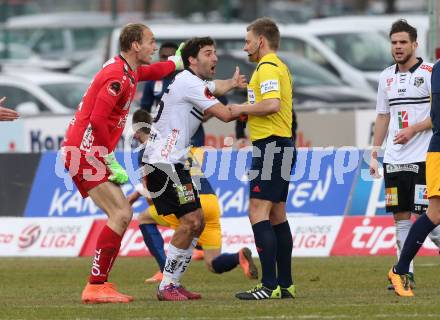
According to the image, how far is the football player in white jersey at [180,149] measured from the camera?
39.7 ft

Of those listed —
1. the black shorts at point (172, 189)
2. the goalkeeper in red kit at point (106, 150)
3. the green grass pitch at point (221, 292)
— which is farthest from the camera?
the black shorts at point (172, 189)

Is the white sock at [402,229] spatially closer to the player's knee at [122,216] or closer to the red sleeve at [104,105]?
the player's knee at [122,216]

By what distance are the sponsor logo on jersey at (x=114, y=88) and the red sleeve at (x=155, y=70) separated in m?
0.55

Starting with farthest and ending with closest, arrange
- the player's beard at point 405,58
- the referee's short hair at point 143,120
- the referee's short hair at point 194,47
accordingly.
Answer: the referee's short hair at point 143,120 < the player's beard at point 405,58 < the referee's short hair at point 194,47

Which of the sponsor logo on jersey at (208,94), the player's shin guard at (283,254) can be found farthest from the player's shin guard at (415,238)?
the sponsor logo on jersey at (208,94)

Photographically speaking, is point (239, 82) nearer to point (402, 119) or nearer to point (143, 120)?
point (402, 119)

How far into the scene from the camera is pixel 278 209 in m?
12.3

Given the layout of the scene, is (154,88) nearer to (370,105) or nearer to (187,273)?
(187,273)

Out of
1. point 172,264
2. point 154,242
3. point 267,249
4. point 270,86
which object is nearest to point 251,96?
point 270,86

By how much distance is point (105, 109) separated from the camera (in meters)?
11.8

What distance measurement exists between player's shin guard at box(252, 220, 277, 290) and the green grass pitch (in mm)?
251

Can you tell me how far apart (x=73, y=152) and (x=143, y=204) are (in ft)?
20.3

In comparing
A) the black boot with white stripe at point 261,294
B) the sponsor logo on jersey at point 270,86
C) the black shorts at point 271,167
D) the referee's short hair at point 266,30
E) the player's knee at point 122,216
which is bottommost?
the black boot with white stripe at point 261,294

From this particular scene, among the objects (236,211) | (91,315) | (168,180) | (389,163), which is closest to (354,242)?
(236,211)
